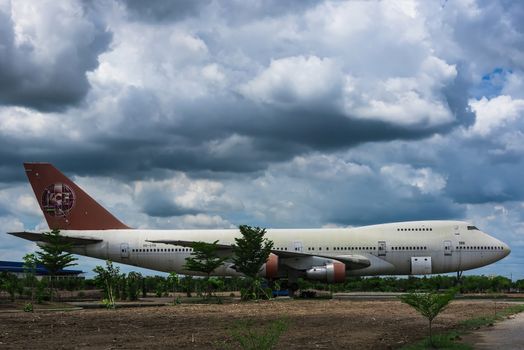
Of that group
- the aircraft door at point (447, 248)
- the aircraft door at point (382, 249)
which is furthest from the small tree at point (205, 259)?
the aircraft door at point (447, 248)

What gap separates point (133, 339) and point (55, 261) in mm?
24493

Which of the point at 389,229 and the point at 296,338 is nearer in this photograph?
the point at 296,338

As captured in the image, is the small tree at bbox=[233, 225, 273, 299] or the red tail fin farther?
the red tail fin

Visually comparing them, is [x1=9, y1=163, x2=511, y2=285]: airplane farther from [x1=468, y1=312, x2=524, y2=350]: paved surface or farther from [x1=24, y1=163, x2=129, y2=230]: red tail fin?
[x1=468, y1=312, x2=524, y2=350]: paved surface

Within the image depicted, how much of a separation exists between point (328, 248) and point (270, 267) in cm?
430

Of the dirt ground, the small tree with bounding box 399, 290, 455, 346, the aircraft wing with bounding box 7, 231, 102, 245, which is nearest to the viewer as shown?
the small tree with bounding box 399, 290, 455, 346

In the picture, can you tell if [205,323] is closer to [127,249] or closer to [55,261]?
[55,261]

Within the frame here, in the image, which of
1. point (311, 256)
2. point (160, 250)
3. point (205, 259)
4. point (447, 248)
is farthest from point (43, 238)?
point (447, 248)

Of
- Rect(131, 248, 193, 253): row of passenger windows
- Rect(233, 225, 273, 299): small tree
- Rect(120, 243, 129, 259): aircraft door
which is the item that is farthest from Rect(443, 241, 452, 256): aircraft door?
Rect(120, 243, 129, 259): aircraft door

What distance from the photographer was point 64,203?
44688mm

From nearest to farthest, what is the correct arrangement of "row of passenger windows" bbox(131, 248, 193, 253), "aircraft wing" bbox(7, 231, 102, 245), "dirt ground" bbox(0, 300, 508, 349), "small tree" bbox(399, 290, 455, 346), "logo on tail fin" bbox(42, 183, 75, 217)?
1. "small tree" bbox(399, 290, 455, 346)
2. "dirt ground" bbox(0, 300, 508, 349)
3. "aircraft wing" bbox(7, 231, 102, 245)
4. "row of passenger windows" bbox(131, 248, 193, 253)
5. "logo on tail fin" bbox(42, 183, 75, 217)

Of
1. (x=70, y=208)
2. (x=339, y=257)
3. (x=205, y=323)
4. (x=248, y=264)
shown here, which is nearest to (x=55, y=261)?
(x=70, y=208)

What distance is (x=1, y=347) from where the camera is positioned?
13250 mm

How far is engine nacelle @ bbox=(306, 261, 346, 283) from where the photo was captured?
37531 mm
